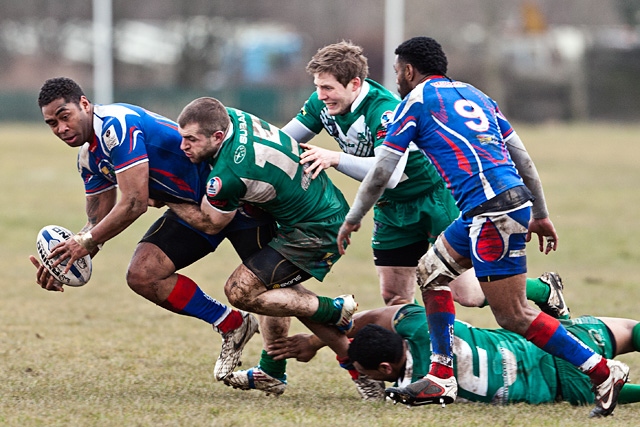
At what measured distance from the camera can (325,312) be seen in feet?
19.8

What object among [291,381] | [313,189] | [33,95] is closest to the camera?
[313,189]

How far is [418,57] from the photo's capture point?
5.58m

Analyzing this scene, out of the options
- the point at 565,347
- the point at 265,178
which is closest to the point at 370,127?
the point at 265,178

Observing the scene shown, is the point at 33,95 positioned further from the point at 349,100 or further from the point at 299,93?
the point at 349,100

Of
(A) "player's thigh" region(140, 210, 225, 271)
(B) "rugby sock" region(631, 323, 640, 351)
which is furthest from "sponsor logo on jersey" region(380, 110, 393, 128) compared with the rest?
(B) "rugby sock" region(631, 323, 640, 351)


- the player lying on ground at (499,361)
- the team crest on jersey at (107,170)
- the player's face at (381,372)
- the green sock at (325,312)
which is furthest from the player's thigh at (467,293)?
the team crest on jersey at (107,170)

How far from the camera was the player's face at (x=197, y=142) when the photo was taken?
568cm

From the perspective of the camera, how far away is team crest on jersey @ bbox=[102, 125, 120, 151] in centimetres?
582

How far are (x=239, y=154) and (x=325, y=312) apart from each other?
107 cm

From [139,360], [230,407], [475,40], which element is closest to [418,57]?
[230,407]

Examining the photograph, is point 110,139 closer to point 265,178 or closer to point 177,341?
point 265,178

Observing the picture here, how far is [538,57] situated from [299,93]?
12193mm

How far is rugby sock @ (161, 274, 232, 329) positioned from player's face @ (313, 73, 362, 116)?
1356 millimetres

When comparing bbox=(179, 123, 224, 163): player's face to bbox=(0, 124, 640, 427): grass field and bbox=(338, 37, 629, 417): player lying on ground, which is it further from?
bbox=(0, 124, 640, 427): grass field
